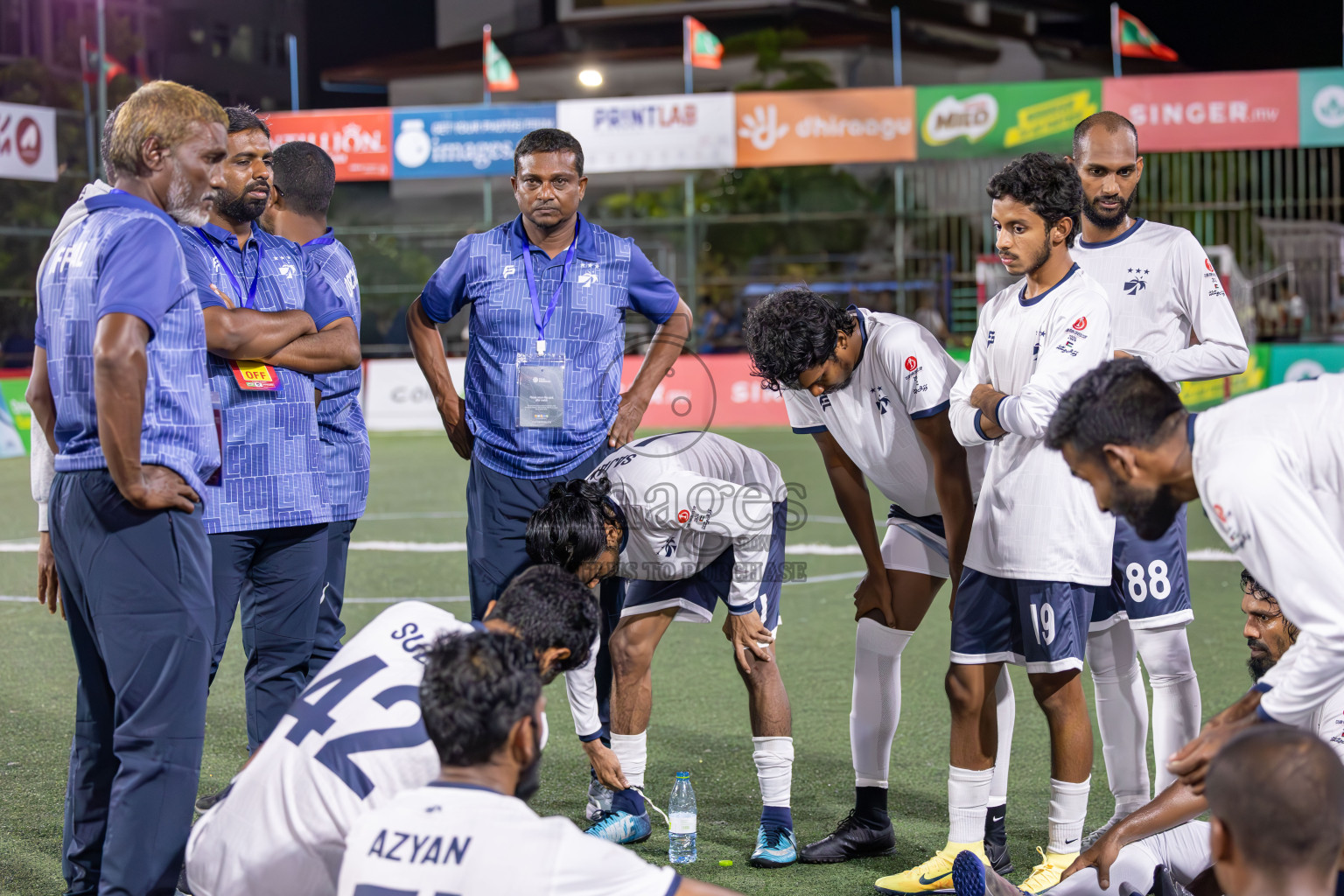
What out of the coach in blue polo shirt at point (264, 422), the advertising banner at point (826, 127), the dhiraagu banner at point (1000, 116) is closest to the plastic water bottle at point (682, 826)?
the coach in blue polo shirt at point (264, 422)

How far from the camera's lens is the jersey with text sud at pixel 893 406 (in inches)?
167

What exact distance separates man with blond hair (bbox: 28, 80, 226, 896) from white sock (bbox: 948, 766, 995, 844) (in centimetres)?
232

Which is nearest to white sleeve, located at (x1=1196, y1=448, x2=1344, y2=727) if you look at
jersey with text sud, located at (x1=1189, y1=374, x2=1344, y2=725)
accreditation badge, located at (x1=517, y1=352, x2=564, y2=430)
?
jersey with text sud, located at (x1=1189, y1=374, x2=1344, y2=725)

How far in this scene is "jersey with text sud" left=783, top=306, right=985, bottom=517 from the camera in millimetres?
4242

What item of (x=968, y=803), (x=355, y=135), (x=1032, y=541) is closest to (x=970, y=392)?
(x=1032, y=541)

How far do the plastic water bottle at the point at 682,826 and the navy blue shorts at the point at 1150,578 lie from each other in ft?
5.14

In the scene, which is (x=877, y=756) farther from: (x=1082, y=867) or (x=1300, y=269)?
(x=1300, y=269)

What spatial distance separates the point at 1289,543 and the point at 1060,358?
1423 millimetres

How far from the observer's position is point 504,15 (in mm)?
45812

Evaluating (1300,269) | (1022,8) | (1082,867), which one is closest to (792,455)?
(1300,269)

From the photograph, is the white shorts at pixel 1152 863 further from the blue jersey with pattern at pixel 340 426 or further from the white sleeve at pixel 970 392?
the blue jersey with pattern at pixel 340 426

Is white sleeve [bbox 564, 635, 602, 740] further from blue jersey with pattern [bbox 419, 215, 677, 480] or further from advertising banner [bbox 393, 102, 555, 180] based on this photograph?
advertising banner [bbox 393, 102, 555, 180]

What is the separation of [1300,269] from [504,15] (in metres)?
32.5

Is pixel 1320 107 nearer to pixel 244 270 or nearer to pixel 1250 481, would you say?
pixel 244 270
